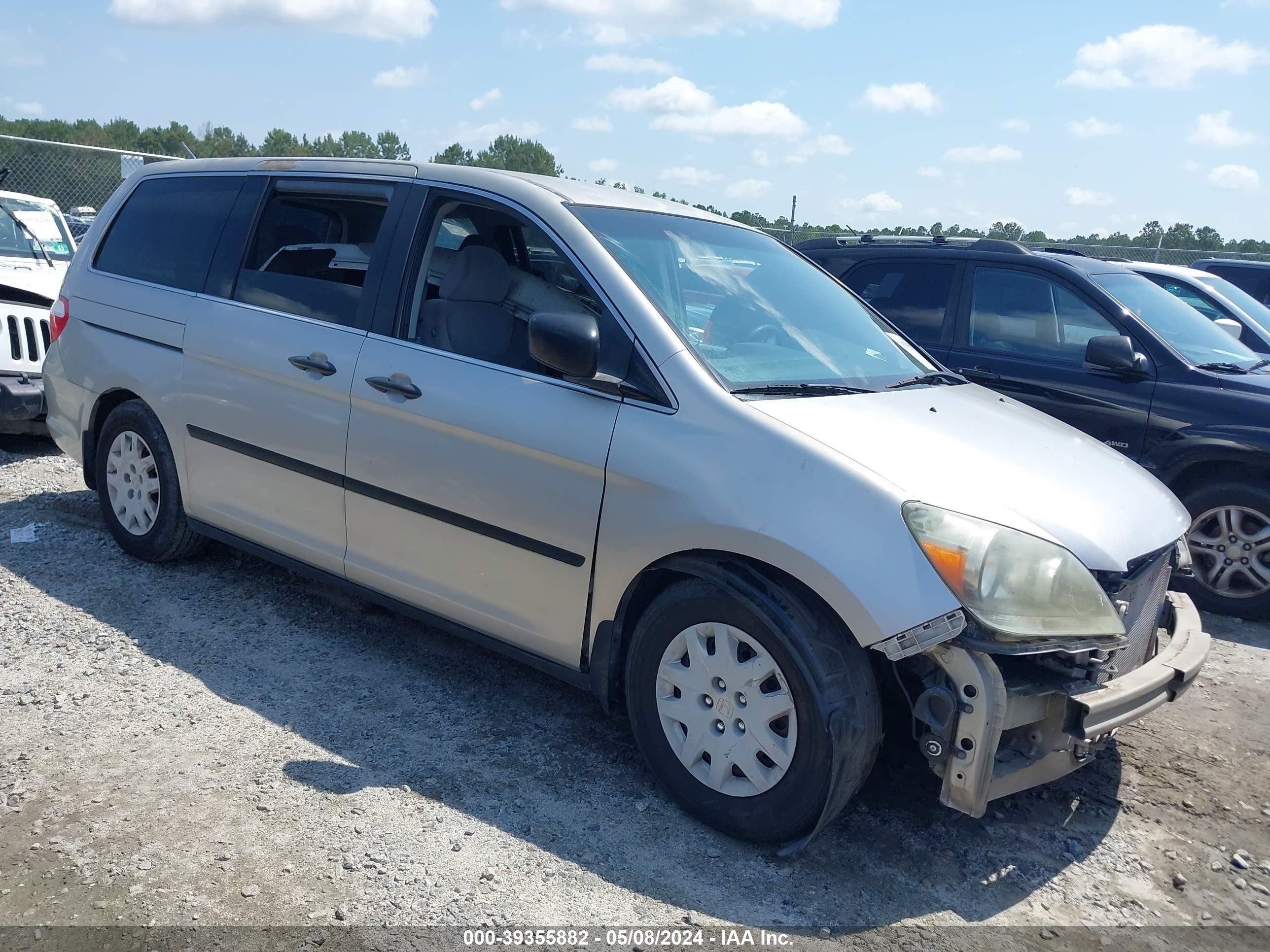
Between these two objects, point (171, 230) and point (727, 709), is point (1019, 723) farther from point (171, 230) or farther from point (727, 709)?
point (171, 230)

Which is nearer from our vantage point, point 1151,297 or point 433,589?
point 433,589

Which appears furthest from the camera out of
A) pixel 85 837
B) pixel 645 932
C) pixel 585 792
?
pixel 585 792

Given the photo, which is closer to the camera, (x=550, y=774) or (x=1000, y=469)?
(x=1000, y=469)

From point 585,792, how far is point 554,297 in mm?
1741

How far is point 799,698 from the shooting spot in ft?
9.71

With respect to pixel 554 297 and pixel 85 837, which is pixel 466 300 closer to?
pixel 554 297

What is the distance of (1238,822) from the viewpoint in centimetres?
355

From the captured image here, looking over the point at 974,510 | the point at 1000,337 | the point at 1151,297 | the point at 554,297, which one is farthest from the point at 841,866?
the point at 1151,297

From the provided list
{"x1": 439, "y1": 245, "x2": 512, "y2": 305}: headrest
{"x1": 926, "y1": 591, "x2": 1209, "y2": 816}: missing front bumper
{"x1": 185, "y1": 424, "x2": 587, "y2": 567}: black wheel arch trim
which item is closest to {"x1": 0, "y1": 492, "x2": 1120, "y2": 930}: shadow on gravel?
{"x1": 926, "y1": 591, "x2": 1209, "y2": 816}: missing front bumper

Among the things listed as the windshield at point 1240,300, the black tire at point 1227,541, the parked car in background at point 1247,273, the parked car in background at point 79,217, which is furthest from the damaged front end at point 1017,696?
Answer: the parked car in background at point 79,217

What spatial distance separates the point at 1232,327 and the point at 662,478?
17.9ft

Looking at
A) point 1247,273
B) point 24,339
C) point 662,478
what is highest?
point 1247,273

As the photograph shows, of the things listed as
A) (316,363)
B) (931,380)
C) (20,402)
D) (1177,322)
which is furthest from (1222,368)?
(20,402)

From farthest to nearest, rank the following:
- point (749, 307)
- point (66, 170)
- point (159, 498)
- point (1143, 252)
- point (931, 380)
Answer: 1. point (1143, 252)
2. point (66, 170)
3. point (159, 498)
4. point (931, 380)
5. point (749, 307)
